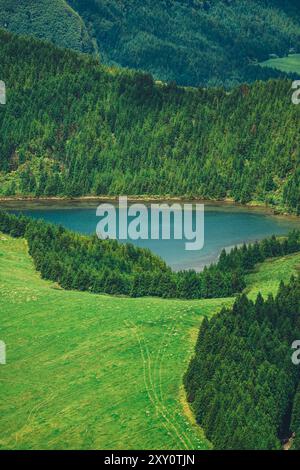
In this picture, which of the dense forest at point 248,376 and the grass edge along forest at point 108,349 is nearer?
the dense forest at point 248,376

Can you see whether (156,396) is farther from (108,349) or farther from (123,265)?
(123,265)

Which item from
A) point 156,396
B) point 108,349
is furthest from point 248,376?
point 108,349

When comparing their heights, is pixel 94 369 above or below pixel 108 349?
below

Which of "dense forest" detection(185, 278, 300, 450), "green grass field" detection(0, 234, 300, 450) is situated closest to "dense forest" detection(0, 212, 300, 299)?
"green grass field" detection(0, 234, 300, 450)

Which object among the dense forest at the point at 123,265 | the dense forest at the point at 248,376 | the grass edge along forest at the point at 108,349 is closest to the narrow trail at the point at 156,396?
the grass edge along forest at the point at 108,349

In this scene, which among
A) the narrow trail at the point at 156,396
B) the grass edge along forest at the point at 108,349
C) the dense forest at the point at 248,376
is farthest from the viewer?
the grass edge along forest at the point at 108,349

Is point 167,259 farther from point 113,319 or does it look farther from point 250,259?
point 113,319

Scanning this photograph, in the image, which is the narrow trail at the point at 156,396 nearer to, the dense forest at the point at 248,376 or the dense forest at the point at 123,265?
the dense forest at the point at 248,376
